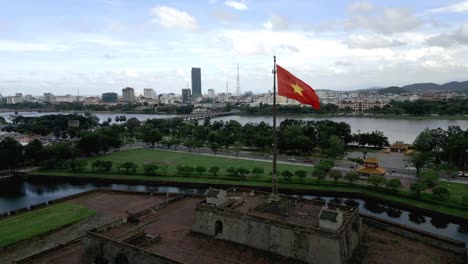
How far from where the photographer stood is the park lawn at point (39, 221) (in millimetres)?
27733

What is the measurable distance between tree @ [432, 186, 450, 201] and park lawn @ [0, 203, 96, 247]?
33.8 m

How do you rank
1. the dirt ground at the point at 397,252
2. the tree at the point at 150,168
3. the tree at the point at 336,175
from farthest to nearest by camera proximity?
the tree at the point at 150,168 → the tree at the point at 336,175 → the dirt ground at the point at 397,252

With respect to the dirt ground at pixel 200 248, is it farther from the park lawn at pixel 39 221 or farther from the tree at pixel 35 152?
the tree at pixel 35 152

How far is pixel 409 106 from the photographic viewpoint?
5295 inches

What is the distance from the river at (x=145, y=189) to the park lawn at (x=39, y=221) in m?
8.85

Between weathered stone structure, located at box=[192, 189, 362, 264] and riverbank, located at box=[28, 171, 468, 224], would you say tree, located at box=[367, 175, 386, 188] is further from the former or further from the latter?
weathered stone structure, located at box=[192, 189, 362, 264]

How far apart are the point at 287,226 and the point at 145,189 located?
92.6ft

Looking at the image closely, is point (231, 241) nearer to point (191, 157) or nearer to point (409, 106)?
point (191, 157)

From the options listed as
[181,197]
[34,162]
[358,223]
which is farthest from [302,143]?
[34,162]

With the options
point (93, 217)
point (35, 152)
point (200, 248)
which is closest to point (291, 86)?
point (200, 248)

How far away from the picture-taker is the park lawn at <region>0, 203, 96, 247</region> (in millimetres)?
27733

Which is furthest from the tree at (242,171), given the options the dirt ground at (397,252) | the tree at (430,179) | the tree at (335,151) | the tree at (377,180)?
the dirt ground at (397,252)

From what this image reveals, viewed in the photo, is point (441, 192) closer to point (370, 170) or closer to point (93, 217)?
point (370, 170)

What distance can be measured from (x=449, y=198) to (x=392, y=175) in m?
9.92
